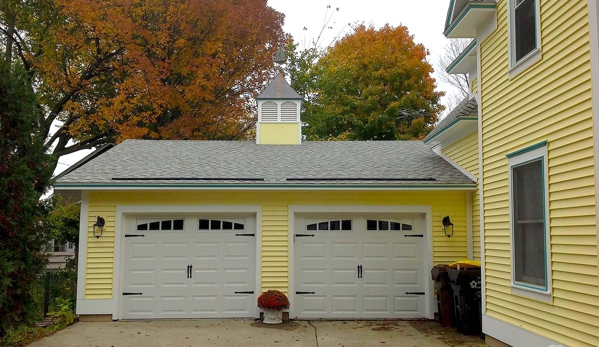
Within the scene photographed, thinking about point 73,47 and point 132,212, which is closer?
point 132,212

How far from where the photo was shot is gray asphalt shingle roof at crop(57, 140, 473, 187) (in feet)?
34.4

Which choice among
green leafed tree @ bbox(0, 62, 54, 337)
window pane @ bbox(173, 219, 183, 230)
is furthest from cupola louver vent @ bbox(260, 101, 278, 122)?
green leafed tree @ bbox(0, 62, 54, 337)

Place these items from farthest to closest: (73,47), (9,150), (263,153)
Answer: (73,47)
(263,153)
(9,150)

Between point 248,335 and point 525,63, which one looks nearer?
point 525,63

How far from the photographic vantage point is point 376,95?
25000 millimetres

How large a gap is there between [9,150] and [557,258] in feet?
23.8

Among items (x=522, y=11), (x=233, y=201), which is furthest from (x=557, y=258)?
(x=233, y=201)

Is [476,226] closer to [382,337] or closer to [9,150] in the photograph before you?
[382,337]

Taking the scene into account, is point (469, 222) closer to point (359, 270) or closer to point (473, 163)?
point (473, 163)

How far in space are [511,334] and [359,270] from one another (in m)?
3.84

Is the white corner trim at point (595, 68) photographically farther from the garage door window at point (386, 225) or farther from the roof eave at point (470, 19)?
the garage door window at point (386, 225)

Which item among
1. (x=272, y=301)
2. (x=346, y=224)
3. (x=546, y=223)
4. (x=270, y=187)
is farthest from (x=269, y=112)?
(x=546, y=223)

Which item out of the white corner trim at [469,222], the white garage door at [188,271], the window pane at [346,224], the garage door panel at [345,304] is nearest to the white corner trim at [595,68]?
the white corner trim at [469,222]

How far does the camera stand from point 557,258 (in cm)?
612
